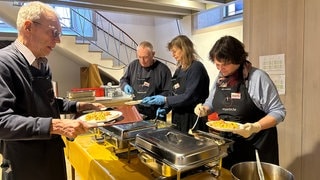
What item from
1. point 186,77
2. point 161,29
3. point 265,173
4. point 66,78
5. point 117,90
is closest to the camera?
point 265,173

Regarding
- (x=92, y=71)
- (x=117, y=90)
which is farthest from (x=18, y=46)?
(x=92, y=71)

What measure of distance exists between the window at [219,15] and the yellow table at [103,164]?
4.19 metres

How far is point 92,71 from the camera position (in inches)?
249

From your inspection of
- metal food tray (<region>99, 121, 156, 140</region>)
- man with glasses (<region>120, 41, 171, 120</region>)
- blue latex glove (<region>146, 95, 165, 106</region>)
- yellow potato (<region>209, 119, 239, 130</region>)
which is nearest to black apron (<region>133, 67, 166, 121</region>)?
man with glasses (<region>120, 41, 171, 120</region>)

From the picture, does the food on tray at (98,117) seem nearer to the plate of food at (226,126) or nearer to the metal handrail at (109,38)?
the plate of food at (226,126)

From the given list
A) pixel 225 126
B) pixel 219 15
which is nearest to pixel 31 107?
pixel 225 126

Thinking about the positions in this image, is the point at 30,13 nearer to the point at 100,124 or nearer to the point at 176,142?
the point at 100,124

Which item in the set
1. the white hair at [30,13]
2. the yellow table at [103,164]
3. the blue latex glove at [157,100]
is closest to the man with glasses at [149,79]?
the blue latex glove at [157,100]

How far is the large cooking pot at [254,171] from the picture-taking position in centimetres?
93

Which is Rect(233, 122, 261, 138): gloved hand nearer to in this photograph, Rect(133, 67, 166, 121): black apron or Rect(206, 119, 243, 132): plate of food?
Rect(206, 119, 243, 132): plate of food

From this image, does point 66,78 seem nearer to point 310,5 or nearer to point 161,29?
point 161,29

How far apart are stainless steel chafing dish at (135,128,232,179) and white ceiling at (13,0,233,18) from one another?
12.9 ft

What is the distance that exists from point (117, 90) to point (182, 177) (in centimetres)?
319

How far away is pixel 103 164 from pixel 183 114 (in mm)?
1075
